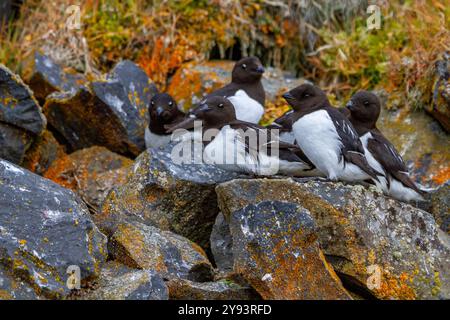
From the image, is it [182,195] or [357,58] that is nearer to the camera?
[182,195]

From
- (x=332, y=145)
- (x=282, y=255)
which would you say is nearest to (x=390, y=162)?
(x=332, y=145)

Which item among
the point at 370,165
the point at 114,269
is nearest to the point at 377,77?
the point at 370,165

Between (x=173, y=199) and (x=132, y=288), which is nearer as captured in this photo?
(x=132, y=288)

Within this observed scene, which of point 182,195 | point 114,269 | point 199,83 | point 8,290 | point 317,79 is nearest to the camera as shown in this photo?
point 8,290

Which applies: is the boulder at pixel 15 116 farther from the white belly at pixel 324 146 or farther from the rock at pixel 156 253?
the white belly at pixel 324 146

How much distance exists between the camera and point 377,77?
10.2m

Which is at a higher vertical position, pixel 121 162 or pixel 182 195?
pixel 182 195

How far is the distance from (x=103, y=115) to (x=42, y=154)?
88 centimetres

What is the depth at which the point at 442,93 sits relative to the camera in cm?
833

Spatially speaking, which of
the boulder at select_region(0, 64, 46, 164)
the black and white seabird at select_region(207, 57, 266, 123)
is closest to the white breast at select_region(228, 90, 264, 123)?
the black and white seabird at select_region(207, 57, 266, 123)

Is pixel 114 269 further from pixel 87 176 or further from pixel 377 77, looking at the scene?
pixel 377 77

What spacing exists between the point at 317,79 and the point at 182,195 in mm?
4529

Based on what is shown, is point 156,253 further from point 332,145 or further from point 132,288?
point 332,145

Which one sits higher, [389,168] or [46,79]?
[389,168]
